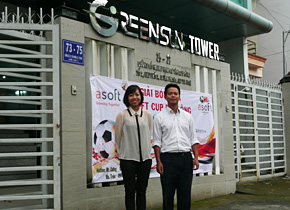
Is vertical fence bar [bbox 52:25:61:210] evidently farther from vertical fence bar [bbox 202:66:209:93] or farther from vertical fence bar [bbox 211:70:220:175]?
vertical fence bar [bbox 211:70:220:175]

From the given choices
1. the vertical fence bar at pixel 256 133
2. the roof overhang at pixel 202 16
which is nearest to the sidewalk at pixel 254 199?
the vertical fence bar at pixel 256 133

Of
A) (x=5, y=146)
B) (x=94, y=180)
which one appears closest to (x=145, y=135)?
(x=94, y=180)

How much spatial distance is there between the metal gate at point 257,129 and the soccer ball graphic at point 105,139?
4.78m

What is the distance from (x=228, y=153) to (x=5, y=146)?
17.9 ft

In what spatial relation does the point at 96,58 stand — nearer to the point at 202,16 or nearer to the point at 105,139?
the point at 105,139

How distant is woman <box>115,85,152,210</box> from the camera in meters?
4.29

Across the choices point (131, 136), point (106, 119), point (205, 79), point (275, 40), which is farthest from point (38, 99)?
point (275, 40)

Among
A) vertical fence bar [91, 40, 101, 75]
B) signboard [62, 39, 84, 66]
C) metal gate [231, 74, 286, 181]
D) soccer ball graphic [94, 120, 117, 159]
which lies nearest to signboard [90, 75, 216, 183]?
soccer ball graphic [94, 120, 117, 159]

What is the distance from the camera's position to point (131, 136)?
4359mm

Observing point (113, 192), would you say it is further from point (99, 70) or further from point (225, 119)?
point (225, 119)

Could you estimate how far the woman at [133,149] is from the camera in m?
4.29

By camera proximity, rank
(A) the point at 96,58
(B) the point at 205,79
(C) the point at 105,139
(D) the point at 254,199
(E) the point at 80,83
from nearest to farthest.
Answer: (E) the point at 80,83, (C) the point at 105,139, (A) the point at 96,58, (D) the point at 254,199, (B) the point at 205,79

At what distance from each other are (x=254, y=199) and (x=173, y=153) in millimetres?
4118

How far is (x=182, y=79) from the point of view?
7.49 m
